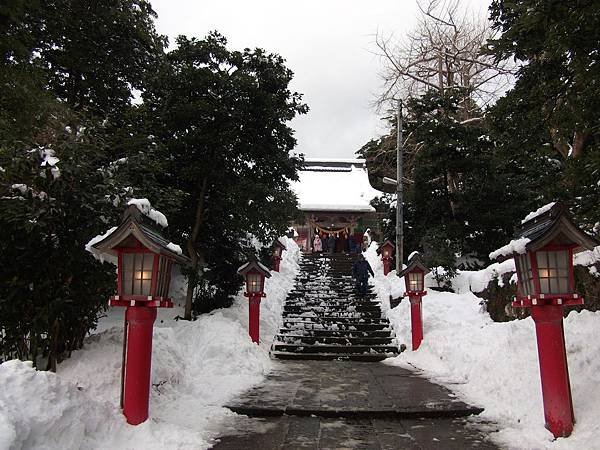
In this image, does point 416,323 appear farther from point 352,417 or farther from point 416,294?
point 352,417

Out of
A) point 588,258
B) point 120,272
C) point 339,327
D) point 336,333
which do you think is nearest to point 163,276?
point 120,272

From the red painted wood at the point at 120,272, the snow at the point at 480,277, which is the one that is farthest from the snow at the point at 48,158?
the snow at the point at 480,277

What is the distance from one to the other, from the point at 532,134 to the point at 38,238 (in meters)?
7.37

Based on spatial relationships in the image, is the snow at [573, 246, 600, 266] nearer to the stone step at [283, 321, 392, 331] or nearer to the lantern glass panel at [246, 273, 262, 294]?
the stone step at [283, 321, 392, 331]

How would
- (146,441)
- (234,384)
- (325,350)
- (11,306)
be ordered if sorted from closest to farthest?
(146,441)
(11,306)
(234,384)
(325,350)

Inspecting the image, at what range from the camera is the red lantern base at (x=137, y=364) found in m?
5.14

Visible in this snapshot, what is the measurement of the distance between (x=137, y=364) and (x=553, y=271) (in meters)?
5.15

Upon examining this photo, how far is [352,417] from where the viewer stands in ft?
20.7

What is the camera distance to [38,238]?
6.02 metres

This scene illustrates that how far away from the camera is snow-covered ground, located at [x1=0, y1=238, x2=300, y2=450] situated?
414 centimetres

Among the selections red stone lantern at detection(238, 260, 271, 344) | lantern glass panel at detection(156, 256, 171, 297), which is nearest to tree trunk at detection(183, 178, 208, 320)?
red stone lantern at detection(238, 260, 271, 344)

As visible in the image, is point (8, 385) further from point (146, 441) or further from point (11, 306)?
point (11, 306)

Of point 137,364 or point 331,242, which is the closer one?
point 137,364

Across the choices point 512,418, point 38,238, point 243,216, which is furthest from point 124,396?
point 243,216
